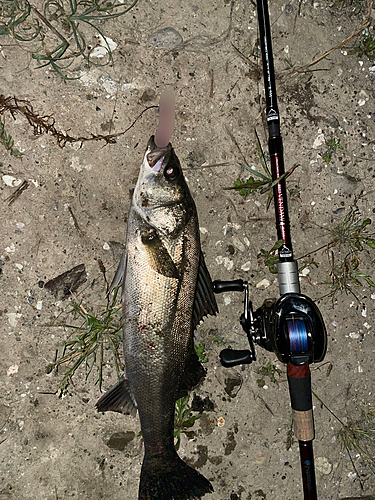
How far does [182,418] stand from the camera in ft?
10.5

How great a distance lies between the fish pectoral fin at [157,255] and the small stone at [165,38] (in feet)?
5.37

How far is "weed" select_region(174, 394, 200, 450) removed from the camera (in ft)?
10.4

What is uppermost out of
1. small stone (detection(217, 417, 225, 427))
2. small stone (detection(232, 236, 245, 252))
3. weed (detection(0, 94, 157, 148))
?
weed (detection(0, 94, 157, 148))

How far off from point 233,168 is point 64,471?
2.89m

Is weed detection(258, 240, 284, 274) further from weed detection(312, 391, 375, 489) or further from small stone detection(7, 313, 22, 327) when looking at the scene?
small stone detection(7, 313, 22, 327)

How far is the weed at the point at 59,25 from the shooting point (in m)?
2.90

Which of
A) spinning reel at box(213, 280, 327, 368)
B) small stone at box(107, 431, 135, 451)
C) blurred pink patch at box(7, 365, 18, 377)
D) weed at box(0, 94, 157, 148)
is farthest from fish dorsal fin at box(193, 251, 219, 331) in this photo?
Result: blurred pink patch at box(7, 365, 18, 377)

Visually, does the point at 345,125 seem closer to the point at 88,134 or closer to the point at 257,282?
the point at 257,282

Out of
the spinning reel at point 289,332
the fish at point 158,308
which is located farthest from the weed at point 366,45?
the spinning reel at point 289,332

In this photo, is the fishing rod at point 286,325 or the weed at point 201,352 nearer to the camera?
the fishing rod at point 286,325

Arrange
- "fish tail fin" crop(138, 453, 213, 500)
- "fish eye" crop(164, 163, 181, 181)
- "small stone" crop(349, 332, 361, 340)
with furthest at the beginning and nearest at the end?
1. "small stone" crop(349, 332, 361, 340)
2. "fish tail fin" crop(138, 453, 213, 500)
3. "fish eye" crop(164, 163, 181, 181)

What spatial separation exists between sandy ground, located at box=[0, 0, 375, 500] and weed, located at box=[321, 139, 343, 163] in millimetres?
47

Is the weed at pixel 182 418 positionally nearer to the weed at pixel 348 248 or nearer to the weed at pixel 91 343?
the weed at pixel 91 343

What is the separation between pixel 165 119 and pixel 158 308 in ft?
4.61
